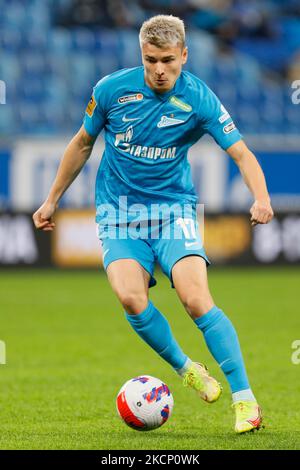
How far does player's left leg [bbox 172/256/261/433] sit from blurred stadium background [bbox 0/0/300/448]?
3.37 metres

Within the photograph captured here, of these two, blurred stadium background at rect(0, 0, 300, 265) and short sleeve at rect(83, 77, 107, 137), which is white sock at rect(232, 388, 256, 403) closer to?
short sleeve at rect(83, 77, 107, 137)

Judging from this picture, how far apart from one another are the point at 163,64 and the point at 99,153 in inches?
452

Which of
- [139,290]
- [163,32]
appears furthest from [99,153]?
[163,32]

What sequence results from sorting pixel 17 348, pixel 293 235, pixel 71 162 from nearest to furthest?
pixel 71 162, pixel 17 348, pixel 293 235

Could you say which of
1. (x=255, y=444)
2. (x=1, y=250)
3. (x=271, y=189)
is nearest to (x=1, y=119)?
(x=1, y=250)

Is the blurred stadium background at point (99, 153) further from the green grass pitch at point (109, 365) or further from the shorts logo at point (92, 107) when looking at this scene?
the shorts logo at point (92, 107)

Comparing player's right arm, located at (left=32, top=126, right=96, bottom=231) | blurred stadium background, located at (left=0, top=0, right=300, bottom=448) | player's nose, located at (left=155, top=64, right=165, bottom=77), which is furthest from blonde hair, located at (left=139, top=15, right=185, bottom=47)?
blurred stadium background, located at (left=0, top=0, right=300, bottom=448)

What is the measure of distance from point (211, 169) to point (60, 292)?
16.0 ft

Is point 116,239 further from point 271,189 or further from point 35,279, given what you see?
point 271,189

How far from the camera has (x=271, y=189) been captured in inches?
688

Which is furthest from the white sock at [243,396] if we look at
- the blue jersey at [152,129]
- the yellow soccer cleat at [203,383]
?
the blue jersey at [152,129]

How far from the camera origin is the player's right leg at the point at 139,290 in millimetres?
5305

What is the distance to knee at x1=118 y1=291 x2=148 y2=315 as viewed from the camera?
529 centimetres

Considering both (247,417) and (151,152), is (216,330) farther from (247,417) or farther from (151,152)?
(151,152)
